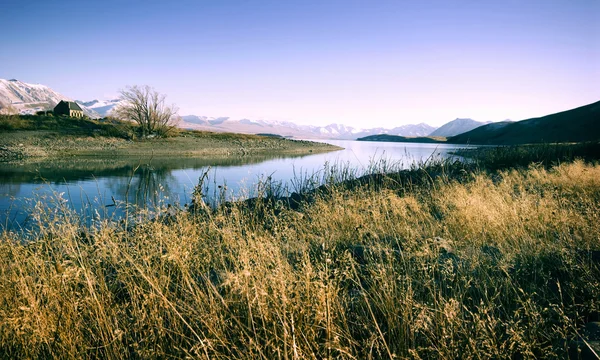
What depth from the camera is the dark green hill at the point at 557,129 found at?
68.7 meters

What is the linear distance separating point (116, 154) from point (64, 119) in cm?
1839

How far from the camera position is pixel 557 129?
254 feet

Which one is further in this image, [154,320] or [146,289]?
[146,289]

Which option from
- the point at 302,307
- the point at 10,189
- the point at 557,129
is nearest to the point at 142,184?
the point at 10,189

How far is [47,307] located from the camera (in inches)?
98.0

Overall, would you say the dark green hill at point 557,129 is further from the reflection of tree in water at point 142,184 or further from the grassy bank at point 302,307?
the grassy bank at point 302,307

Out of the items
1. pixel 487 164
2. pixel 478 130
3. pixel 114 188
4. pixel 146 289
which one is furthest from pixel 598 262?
pixel 478 130

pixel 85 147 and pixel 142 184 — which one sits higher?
pixel 85 147

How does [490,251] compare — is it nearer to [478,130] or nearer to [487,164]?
[487,164]

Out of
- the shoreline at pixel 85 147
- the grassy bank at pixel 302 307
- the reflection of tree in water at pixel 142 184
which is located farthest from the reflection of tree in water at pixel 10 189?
the grassy bank at pixel 302 307

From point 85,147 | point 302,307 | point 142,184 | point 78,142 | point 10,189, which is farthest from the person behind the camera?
point 78,142

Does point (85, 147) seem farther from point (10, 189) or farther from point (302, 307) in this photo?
point (302, 307)

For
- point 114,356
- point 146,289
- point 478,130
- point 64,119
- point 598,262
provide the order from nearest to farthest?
point 114,356 < point 146,289 < point 598,262 < point 64,119 < point 478,130

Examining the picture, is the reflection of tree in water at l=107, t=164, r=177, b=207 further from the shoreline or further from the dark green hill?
the dark green hill
